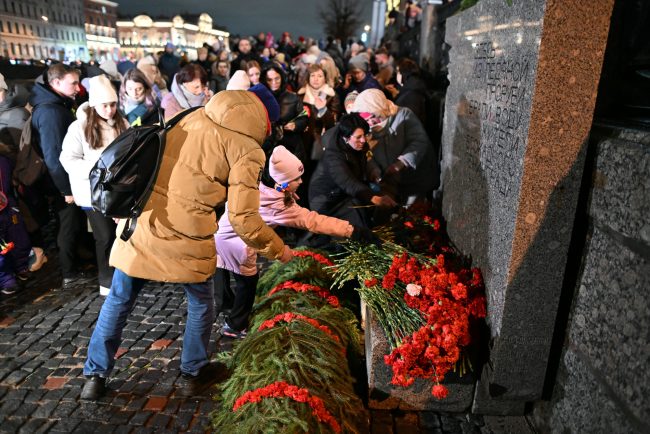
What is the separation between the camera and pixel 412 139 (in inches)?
211

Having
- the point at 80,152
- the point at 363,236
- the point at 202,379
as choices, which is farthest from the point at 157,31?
the point at 202,379

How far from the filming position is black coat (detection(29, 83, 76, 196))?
493 centimetres

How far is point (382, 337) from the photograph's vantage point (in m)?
3.19

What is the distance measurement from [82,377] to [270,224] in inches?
68.0

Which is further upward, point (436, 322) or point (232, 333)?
point (436, 322)

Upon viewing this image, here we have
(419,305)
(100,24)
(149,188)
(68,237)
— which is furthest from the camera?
(100,24)

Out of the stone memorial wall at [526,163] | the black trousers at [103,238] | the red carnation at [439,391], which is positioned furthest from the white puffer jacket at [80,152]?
the red carnation at [439,391]

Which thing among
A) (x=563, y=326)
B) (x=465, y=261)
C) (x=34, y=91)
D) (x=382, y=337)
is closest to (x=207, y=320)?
(x=382, y=337)

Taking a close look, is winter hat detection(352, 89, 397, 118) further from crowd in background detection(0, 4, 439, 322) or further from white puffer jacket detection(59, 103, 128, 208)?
white puffer jacket detection(59, 103, 128, 208)

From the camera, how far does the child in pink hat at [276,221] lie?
3.75 m

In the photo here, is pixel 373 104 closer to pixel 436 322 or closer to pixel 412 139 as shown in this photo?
pixel 412 139

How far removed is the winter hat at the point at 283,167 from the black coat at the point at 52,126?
2.53 m

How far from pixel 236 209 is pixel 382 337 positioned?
1.21 meters

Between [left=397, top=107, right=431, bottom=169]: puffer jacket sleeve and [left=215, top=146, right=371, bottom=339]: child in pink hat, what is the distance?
1.56 m
